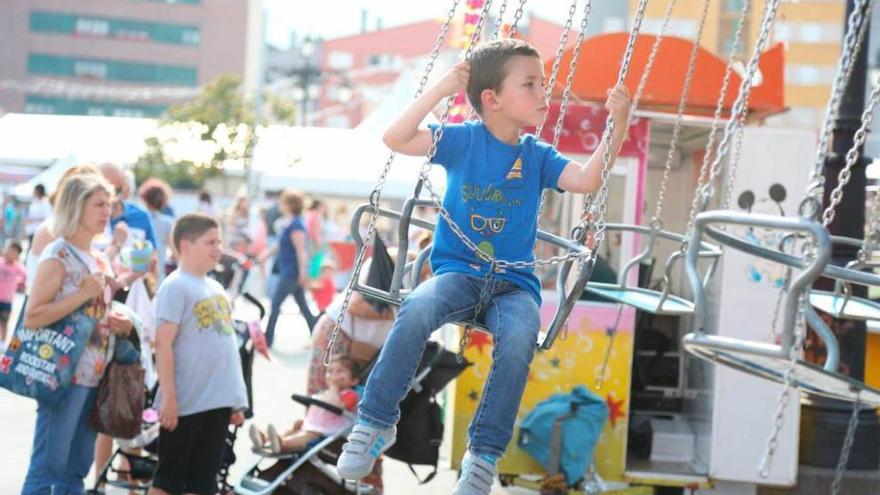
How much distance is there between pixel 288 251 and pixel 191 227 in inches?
397

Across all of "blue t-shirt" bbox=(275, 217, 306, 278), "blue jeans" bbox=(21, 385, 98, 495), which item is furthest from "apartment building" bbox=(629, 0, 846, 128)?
"blue jeans" bbox=(21, 385, 98, 495)

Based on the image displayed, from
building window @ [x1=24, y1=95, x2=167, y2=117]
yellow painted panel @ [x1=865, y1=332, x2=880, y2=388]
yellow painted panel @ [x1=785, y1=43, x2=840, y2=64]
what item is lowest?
yellow painted panel @ [x1=865, y1=332, x2=880, y2=388]

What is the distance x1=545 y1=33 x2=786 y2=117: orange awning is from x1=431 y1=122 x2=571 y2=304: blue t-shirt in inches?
208

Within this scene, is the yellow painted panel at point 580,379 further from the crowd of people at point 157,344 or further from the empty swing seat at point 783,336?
the empty swing seat at point 783,336

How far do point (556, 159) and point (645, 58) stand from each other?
5598 millimetres

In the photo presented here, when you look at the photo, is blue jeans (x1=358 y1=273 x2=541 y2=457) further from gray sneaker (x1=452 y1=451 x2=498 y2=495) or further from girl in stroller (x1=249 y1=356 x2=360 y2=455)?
girl in stroller (x1=249 y1=356 x2=360 y2=455)

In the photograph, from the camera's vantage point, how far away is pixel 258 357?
17.8 meters

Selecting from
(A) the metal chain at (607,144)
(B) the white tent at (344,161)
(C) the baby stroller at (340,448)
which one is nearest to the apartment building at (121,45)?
(B) the white tent at (344,161)

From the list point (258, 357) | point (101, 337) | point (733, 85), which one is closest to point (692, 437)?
point (733, 85)

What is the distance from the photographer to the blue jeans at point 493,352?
494 centimetres

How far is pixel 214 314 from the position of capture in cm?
776

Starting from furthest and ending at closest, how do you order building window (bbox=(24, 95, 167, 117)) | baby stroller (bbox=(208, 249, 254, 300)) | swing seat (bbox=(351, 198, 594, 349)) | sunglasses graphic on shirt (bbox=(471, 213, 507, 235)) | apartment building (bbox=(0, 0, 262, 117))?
building window (bbox=(24, 95, 167, 117)) → apartment building (bbox=(0, 0, 262, 117)) → baby stroller (bbox=(208, 249, 254, 300)) → sunglasses graphic on shirt (bbox=(471, 213, 507, 235)) → swing seat (bbox=(351, 198, 594, 349))

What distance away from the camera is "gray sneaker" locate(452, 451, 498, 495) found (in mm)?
4926

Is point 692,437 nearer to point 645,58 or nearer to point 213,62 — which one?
point 645,58
